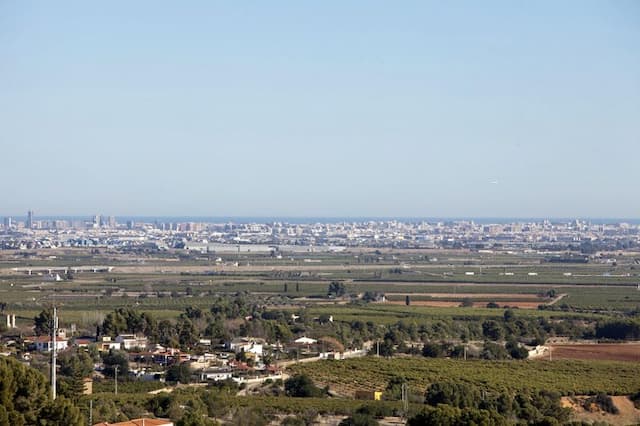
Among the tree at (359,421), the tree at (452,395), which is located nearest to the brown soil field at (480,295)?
the tree at (452,395)

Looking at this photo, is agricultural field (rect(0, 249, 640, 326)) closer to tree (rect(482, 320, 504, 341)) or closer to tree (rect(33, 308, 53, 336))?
tree (rect(33, 308, 53, 336))

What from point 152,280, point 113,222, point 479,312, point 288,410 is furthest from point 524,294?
point 113,222

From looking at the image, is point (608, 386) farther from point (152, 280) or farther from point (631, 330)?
point (152, 280)

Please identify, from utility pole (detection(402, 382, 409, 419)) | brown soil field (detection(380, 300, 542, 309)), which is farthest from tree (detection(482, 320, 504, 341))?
utility pole (detection(402, 382, 409, 419))

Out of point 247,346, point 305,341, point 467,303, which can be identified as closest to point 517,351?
point 305,341

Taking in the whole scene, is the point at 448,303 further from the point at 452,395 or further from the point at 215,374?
the point at 452,395
